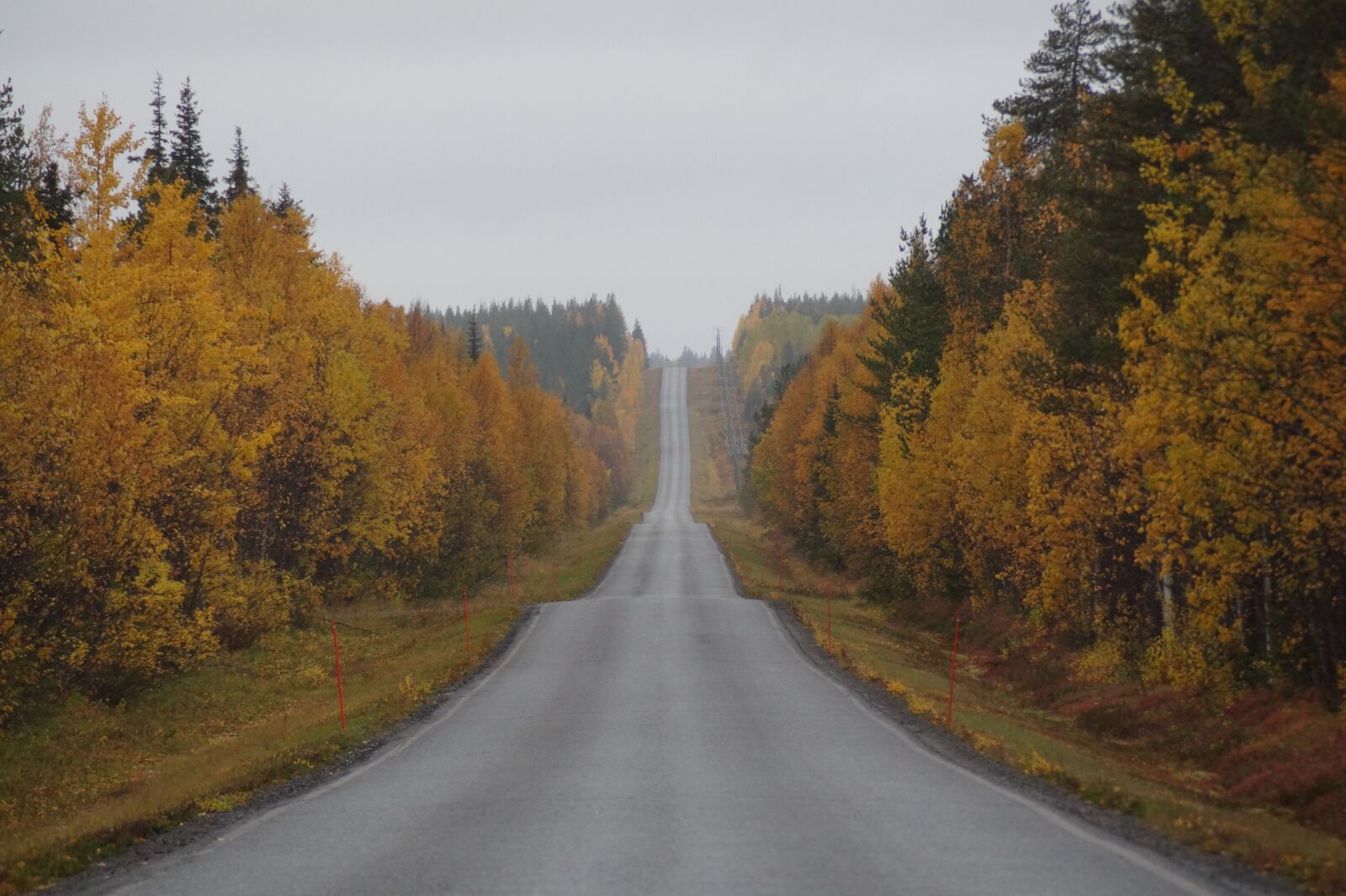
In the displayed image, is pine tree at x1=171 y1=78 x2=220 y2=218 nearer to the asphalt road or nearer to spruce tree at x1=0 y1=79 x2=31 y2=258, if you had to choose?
spruce tree at x1=0 y1=79 x2=31 y2=258

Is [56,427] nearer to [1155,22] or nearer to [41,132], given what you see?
[41,132]

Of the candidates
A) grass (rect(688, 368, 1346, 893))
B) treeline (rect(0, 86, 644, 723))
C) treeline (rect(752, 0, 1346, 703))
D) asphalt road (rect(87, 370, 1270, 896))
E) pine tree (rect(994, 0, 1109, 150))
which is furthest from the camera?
pine tree (rect(994, 0, 1109, 150))

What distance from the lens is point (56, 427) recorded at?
17.4m

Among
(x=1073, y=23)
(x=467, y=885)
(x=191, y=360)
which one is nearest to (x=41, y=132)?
(x=191, y=360)

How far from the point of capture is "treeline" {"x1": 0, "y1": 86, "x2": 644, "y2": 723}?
17.6 meters

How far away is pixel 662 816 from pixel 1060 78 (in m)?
27.2

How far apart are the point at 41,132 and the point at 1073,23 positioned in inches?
1054

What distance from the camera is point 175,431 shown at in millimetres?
23172

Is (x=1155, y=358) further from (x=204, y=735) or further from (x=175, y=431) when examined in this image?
(x=175, y=431)

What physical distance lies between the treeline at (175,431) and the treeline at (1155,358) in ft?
56.9

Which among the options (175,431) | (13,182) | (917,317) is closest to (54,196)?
(13,182)

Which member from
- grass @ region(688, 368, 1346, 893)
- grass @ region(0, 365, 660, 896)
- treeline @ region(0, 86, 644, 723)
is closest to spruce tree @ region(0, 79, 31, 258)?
treeline @ region(0, 86, 644, 723)

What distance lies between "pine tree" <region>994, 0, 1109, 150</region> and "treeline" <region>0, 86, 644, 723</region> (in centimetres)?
2171

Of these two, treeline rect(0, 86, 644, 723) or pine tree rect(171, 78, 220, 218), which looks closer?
treeline rect(0, 86, 644, 723)
